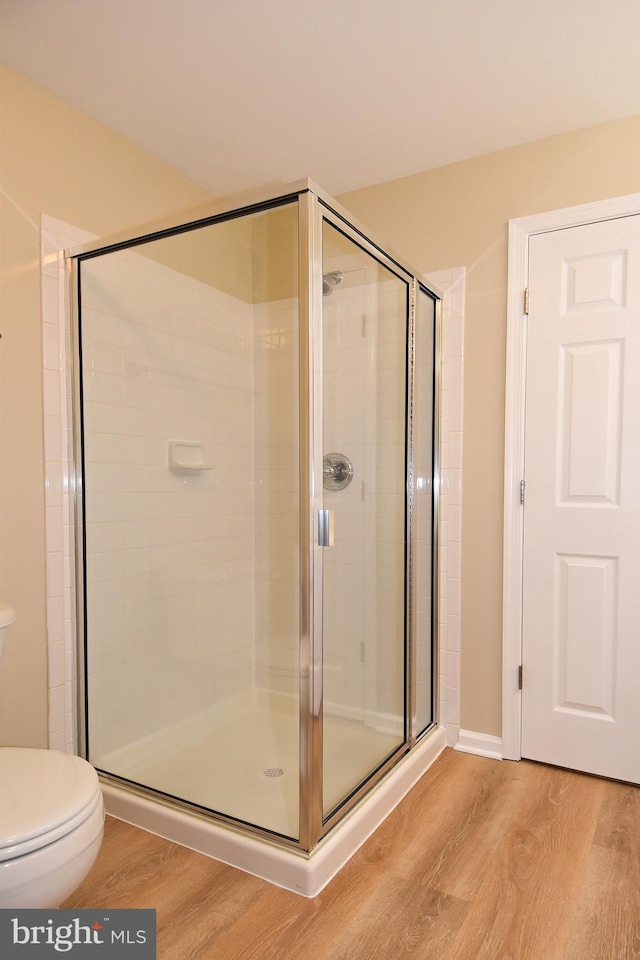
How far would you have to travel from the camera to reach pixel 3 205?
1878 mm

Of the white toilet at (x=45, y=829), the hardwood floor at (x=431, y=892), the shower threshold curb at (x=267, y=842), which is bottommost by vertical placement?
the hardwood floor at (x=431, y=892)

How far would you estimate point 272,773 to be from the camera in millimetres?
1925

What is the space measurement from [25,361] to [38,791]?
1261 mm

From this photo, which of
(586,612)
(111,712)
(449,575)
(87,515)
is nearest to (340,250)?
(87,515)

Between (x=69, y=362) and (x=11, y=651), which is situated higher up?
(x=69, y=362)

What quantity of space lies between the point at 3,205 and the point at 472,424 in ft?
5.98

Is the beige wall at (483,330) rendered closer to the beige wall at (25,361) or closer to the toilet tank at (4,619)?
the beige wall at (25,361)

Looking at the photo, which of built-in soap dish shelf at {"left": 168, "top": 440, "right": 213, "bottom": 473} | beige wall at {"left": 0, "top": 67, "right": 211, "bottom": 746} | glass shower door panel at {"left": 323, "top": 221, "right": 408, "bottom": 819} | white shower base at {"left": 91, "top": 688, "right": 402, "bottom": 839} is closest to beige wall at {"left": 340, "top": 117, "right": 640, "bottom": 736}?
glass shower door panel at {"left": 323, "top": 221, "right": 408, "bottom": 819}

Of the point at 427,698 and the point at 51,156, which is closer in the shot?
the point at 51,156

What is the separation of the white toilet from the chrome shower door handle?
81cm

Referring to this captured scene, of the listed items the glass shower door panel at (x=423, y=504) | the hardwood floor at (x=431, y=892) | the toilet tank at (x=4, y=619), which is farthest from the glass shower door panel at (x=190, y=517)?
the glass shower door panel at (x=423, y=504)

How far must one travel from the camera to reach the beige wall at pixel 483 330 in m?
2.37

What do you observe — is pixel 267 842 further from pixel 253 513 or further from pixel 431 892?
pixel 253 513

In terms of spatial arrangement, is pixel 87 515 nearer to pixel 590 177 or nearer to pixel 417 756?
pixel 417 756
